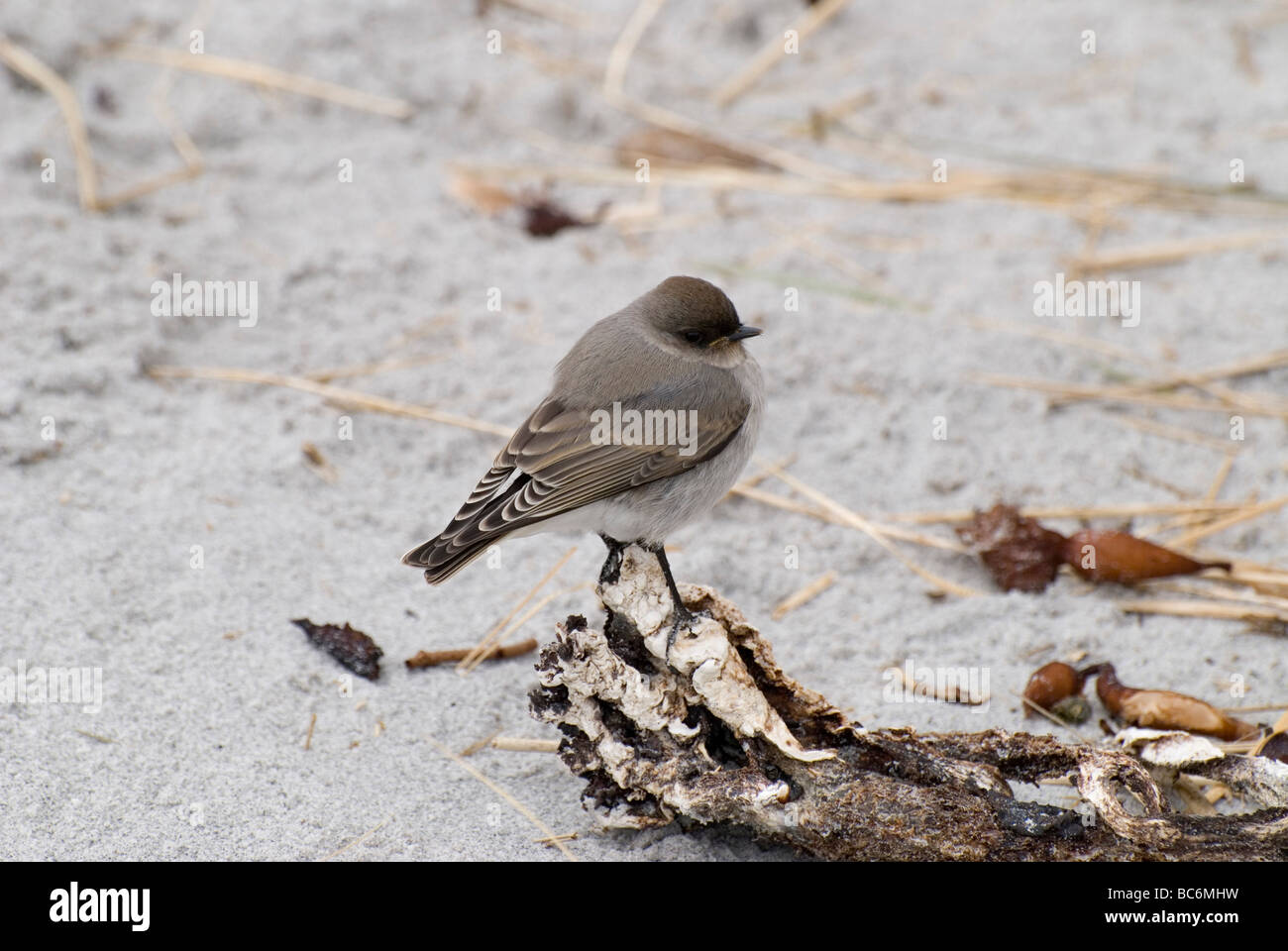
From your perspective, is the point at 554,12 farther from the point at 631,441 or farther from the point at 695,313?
the point at 631,441

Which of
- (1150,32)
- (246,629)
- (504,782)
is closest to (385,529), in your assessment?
(246,629)

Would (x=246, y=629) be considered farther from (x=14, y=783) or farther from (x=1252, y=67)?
(x=1252, y=67)

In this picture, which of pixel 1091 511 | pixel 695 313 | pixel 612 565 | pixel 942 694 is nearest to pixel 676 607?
pixel 612 565

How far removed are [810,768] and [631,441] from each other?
3.55 ft

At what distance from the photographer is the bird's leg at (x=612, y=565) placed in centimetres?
321

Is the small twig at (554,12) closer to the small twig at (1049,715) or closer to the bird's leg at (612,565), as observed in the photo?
the bird's leg at (612,565)

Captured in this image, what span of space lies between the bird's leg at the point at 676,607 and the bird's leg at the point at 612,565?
0.10 m

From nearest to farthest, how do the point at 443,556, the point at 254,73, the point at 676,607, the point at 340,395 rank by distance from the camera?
the point at 676,607 → the point at 443,556 → the point at 340,395 → the point at 254,73

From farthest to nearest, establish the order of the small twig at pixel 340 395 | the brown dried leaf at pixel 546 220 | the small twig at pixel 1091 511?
the brown dried leaf at pixel 546 220
the small twig at pixel 340 395
the small twig at pixel 1091 511

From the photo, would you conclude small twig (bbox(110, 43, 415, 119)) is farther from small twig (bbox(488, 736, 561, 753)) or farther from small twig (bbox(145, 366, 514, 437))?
small twig (bbox(488, 736, 561, 753))

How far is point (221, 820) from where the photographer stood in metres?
2.92

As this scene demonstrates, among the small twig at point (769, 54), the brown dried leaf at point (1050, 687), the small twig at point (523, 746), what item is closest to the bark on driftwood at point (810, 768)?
the small twig at point (523, 746)

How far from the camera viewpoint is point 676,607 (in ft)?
9.96

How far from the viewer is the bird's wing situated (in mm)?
3219
